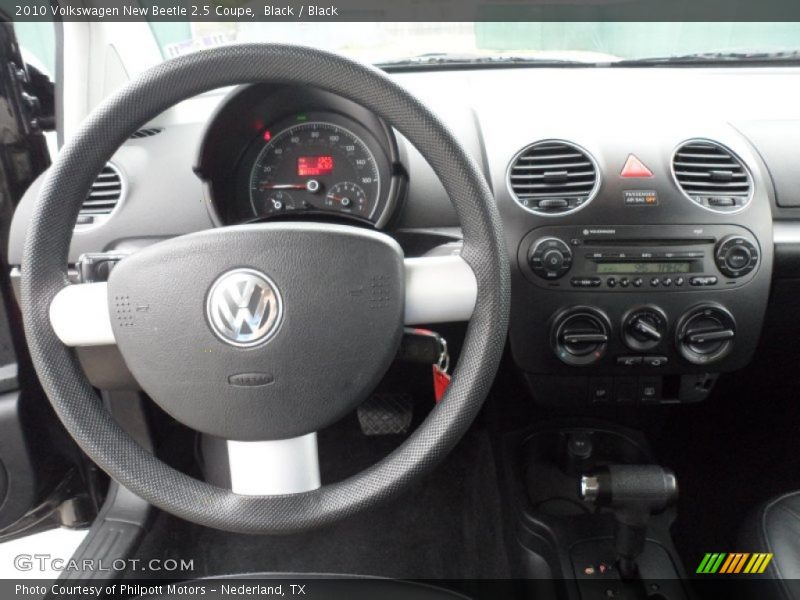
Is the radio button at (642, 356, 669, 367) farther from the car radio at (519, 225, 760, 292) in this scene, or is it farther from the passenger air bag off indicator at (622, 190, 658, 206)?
the passenger air bag off indicator at (622, 190, 658, 206)

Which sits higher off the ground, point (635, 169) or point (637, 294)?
point (635, 169)

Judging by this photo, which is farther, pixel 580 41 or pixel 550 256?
pixel 580 41

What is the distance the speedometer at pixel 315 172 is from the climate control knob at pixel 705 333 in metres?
0.62

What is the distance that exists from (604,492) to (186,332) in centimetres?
79

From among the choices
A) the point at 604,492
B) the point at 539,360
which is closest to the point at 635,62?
the point at 539,360

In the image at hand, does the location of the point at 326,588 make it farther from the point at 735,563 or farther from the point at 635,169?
the point at 635,169

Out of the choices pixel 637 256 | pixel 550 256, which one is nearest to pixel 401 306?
pixel 550 256

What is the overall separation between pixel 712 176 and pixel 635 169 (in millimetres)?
153

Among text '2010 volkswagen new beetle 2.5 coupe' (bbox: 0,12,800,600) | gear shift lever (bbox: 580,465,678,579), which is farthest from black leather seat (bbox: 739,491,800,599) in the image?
gear shift lever (bbox: 580,465,678,579)

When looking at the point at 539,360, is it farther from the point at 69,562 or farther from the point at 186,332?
the point at 69,562

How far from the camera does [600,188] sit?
4.03 ft

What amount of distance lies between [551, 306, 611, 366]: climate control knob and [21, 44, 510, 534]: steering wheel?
0.47 meters

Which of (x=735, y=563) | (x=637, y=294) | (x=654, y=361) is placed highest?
(x=637, y=294)

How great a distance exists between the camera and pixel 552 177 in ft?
4.06
